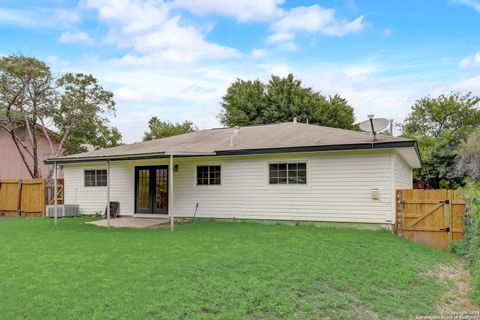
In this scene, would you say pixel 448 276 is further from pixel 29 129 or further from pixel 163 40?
pixel 29 129

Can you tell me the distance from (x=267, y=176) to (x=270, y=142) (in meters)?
1.10

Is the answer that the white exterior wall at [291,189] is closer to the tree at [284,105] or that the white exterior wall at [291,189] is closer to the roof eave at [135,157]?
the roof eave at [135,157]

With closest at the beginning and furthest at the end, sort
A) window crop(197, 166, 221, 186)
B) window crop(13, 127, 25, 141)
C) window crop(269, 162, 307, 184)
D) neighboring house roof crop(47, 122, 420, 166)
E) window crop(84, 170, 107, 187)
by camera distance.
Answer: neighboring house roof crop(47, 122, 420, 166) → window crop(269, 162, 307, 184) → window crop(197, 166, 221, 186) → window crop(84, 170, 107, 187) → window crop(13, 127, 25, 141)

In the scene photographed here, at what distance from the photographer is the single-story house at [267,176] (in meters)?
9.99

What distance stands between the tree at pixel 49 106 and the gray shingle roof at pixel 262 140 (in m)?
8.49

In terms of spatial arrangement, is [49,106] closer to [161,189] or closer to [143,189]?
[143,189]

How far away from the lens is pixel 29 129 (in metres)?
19.6

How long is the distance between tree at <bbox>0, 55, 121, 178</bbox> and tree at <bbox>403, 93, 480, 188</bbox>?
19136 millimetres

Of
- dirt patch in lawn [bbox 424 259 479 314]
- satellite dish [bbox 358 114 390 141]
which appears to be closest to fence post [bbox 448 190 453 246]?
dirt patch in lawn [bbox 424 259 479 314]

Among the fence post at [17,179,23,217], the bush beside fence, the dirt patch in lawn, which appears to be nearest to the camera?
the dirt patch in lawn

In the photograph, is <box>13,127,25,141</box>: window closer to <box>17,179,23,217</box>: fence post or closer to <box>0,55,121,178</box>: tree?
<box>0,55,121,178</box>: tree

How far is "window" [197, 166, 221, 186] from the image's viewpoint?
12102mm

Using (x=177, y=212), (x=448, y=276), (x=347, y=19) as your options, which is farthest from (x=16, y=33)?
(x=448, y=276)

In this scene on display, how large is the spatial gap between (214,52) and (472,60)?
44.7 feet
